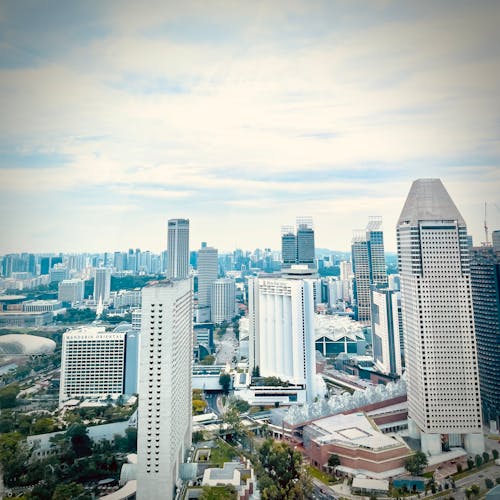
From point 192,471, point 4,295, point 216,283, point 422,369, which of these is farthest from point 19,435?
point 216,283

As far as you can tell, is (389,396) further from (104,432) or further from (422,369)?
(104,432)

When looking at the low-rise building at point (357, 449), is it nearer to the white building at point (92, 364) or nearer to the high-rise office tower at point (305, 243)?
the white building at point (92, 364)

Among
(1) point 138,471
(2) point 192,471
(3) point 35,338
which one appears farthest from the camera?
(3) point 35,338

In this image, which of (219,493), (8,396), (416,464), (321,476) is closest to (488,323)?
(416,464)

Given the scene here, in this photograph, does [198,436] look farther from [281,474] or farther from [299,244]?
[299,244]

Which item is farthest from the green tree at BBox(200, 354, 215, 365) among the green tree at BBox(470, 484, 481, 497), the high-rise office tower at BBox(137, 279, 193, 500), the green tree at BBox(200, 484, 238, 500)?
the green tree at BBox(470, 484, 481, 497)

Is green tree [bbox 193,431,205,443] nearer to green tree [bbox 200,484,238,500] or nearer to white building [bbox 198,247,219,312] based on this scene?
green tree [bbox 200,484,238,500]
